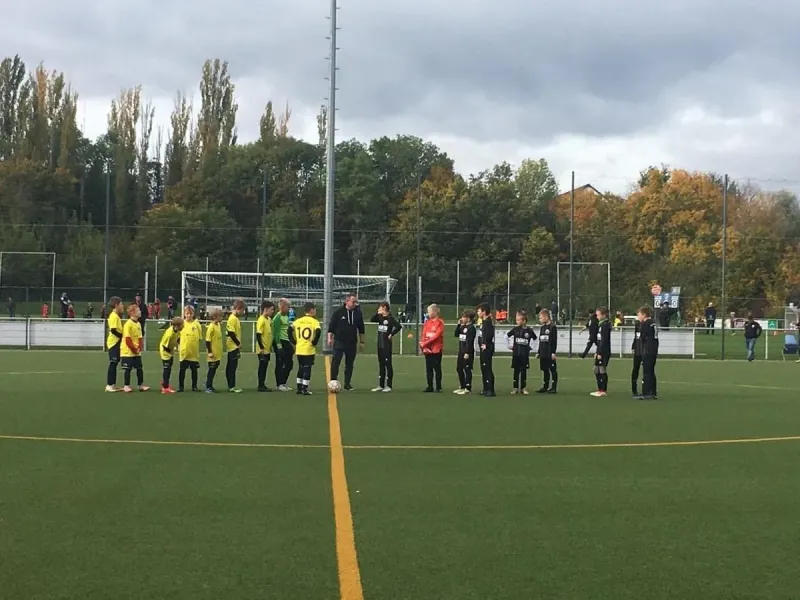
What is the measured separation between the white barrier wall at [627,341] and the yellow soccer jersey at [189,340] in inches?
657

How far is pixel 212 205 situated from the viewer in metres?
66.5

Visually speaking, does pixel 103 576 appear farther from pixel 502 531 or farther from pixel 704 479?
pixel 704 479

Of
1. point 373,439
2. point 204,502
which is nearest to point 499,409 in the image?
point 373,439

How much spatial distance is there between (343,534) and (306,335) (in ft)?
32.2

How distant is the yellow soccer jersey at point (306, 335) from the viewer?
51.8 ft

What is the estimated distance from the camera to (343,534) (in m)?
6.11

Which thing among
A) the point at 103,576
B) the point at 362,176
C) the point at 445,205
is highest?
the point at 362,176

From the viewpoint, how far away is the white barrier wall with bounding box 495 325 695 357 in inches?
1258

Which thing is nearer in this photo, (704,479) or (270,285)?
(704,479)

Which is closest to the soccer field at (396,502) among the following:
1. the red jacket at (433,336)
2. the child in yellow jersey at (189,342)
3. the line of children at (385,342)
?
the child in yellow jersey at (189,342)

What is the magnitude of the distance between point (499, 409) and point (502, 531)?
Result: 7.94 meters

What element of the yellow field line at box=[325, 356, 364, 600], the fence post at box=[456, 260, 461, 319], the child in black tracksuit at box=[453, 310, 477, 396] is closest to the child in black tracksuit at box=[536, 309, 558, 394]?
the child in black tracksuit at box=[453, 310, 477, 396]

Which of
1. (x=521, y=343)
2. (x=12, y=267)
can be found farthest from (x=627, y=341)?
(x=12, y=267)

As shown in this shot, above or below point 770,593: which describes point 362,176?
above
